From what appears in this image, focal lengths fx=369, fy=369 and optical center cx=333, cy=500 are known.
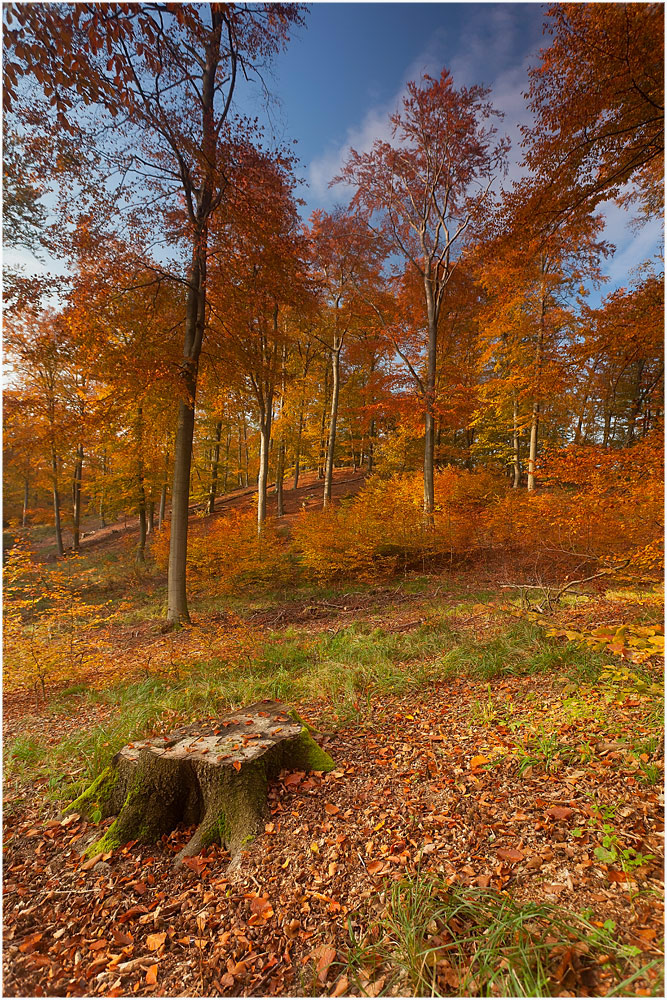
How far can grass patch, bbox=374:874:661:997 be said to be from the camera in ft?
4.53

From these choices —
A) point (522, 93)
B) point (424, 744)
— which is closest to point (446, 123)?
point (522, 93)

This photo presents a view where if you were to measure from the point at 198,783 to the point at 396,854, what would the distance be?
57.2 inches

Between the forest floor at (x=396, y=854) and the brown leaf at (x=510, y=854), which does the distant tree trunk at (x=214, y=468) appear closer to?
the forest floor at (x=396, y=854)

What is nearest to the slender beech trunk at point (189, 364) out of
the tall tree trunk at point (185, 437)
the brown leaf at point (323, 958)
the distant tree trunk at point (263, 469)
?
the tall tree trunk at point (185, 437)

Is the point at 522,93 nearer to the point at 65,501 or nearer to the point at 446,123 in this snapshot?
the point at 446,123

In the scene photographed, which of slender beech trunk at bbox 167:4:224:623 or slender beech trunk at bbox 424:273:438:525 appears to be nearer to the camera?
slender beech trunk at bbox 167:4:224:623

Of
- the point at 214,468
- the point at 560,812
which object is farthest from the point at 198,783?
the point at 214,468

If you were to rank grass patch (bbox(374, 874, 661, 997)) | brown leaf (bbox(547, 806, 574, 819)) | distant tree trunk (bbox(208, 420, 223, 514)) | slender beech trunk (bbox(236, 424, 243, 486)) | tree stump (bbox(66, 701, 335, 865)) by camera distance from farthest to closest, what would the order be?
slender beech trunk (bbox(236, 424, 243, 486)) < distant tree trunk (bbox(208, 420, 223, 514)) < tree stump (bbox(66, 701, 335, 865)) < brown leaf (bbox(547, 806, 574, 819)) < grass patch (bbox(374, 874, 661, 997))

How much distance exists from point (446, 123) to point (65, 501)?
2818cm

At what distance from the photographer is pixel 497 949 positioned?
148cm

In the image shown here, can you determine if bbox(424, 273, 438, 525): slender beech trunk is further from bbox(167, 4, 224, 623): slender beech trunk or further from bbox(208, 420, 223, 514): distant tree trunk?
bbox(208, 420, 223, 514): distant tree trunk

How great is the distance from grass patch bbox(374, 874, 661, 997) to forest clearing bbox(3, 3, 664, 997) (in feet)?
0.04

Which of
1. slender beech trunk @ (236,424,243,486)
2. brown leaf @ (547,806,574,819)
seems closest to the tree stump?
brown leaf @ (547,806,574,819)

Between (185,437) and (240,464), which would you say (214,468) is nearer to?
(240,464)
